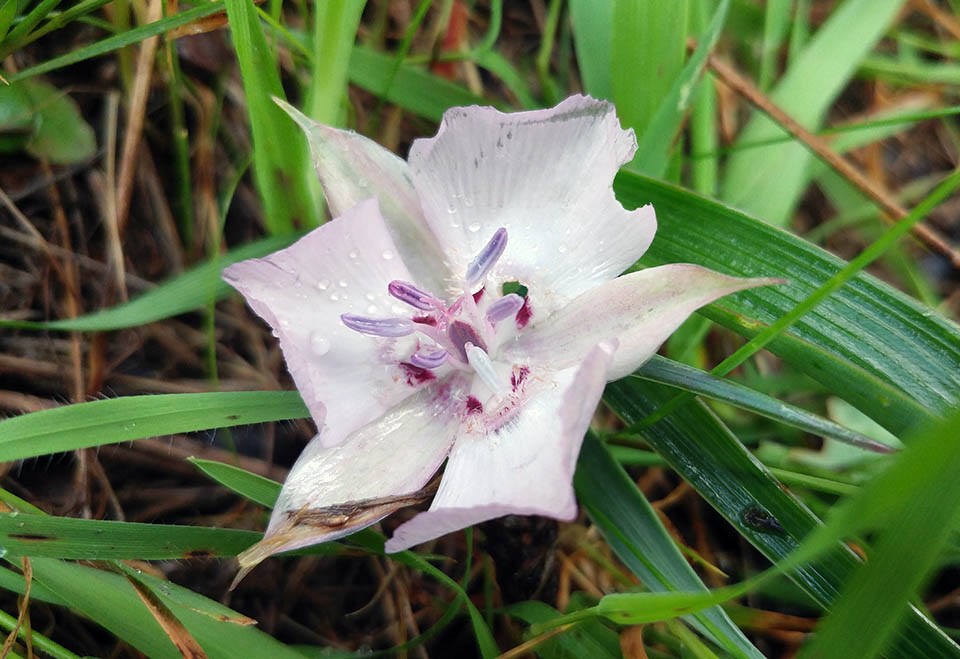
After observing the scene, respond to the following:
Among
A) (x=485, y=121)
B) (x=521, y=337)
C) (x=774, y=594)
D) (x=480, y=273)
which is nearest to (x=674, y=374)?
(x=521, y=337)

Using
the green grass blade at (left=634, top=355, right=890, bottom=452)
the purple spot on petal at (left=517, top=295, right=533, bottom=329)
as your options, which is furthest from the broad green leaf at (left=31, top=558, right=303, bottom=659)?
the green grass blade at (left=634, top=355, right=890, bottom=452)

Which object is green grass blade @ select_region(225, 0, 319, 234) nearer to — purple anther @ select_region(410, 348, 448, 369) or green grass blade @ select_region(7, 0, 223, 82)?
green grass blade @ select_region(7, 0, 223, 82)

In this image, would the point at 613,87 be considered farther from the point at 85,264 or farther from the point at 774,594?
the point at 85,264

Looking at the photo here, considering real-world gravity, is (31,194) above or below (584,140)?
above

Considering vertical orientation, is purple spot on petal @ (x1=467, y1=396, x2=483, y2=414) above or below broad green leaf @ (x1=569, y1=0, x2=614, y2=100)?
below

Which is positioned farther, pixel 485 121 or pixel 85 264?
pixel 85 264
